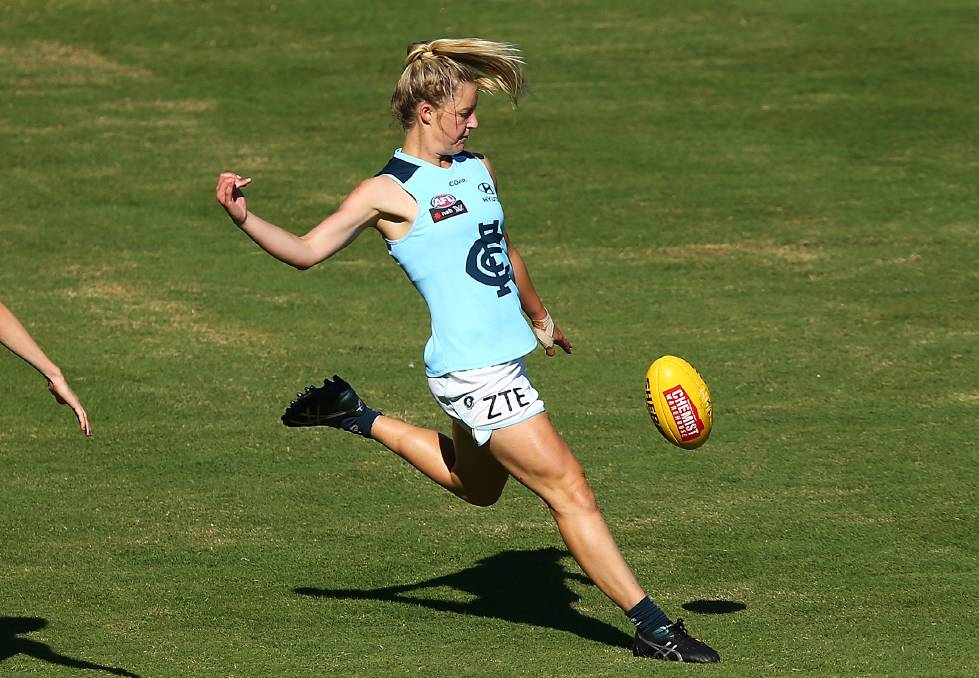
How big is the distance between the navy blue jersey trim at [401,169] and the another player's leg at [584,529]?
3.80 feet

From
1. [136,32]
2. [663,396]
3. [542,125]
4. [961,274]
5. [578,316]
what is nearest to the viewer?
[663,396]

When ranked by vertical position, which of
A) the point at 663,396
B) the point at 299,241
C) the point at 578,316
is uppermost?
the point at 299,241

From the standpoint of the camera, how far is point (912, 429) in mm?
10359

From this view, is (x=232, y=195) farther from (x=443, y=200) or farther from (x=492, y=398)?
(x=492, y=398)

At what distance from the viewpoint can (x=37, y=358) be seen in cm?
623

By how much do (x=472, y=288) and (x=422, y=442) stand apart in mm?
1209

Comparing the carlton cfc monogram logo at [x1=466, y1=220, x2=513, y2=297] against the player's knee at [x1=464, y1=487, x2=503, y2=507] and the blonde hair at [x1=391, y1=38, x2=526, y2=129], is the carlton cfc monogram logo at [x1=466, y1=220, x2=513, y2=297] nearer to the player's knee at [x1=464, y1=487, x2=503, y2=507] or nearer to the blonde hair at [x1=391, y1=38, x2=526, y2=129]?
the blonde hair at [x1=391, y1=38, x2=526, y2=129]

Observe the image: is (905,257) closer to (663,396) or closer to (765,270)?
(765,270)

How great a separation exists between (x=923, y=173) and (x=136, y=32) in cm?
1112

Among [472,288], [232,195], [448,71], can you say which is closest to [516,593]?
[472,288]

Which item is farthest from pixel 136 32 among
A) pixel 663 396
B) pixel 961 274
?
pixel 663 396

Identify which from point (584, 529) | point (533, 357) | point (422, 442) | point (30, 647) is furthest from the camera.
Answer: point (533, 357)

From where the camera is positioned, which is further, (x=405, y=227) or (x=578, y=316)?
(x=578, y=316)

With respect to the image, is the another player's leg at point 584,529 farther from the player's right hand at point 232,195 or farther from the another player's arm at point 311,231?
the player's right hand at point 232,195
